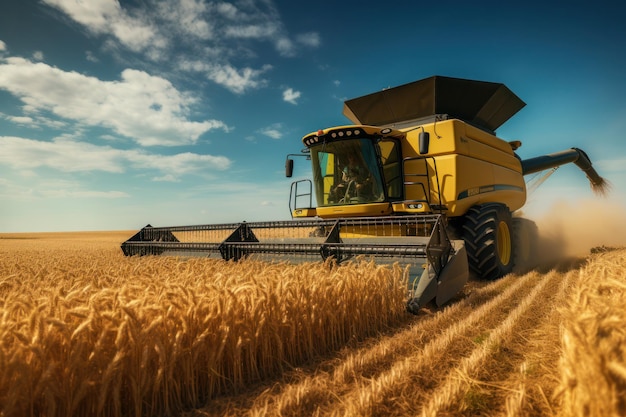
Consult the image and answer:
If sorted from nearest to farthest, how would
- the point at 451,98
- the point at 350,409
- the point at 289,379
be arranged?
the point at 350,409
the point at 289,379
the point at 451,98

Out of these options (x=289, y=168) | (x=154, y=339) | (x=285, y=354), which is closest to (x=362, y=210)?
(x=289, y=168)

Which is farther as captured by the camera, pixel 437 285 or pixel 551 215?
pixel 551 215

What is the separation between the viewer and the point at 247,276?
276cm

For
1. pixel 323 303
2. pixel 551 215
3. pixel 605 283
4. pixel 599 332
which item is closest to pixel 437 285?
pixel 323 303

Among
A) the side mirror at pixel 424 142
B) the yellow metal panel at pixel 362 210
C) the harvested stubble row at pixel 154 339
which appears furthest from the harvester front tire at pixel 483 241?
the harvested stubble row at pixel 154 339

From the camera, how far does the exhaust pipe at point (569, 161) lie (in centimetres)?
1023

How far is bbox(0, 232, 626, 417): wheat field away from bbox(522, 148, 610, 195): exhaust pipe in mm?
8244

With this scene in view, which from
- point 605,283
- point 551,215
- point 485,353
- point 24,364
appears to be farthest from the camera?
point 551,215

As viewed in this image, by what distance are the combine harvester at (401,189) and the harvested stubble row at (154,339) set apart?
→ 5.95 ft

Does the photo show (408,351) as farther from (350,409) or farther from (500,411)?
(350,409)

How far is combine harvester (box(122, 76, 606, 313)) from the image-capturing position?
5234mm

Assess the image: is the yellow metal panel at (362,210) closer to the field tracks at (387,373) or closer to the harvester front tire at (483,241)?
the harvester front tire at (483,241)

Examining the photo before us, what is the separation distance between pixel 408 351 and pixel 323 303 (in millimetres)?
716

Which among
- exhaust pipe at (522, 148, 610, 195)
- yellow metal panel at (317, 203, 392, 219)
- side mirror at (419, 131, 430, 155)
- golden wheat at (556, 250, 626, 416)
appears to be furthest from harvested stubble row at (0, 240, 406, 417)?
exhaust pipe at (522, 148, 610, 195)
